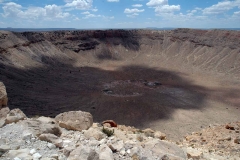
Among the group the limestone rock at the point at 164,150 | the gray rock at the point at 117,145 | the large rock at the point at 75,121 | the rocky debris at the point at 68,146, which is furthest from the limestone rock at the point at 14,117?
the limestone rock at the point at 164,150

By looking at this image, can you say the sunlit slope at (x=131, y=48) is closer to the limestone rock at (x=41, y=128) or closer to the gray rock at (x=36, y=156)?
the limestone rock at (x=41, y=128)

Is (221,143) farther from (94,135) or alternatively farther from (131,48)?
(131,48)

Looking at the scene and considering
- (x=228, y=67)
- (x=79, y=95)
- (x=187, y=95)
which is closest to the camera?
(x=79, y=95)

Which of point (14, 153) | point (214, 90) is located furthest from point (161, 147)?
point (214, 90)

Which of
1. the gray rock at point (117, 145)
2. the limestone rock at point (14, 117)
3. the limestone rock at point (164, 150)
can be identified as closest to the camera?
the gray rock at point (117, 145)

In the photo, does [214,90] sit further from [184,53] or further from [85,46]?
[85,46]

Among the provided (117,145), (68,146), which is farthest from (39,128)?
(117,145)
